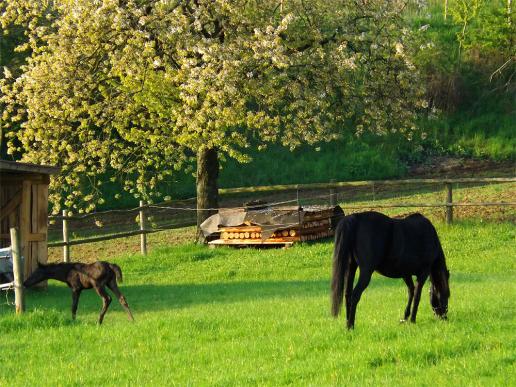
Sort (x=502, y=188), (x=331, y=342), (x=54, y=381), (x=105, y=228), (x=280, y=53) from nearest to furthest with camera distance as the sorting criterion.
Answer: (x=54, y=381) → (x=331, y=342) → (x=280, y=53) → (x=502, y=188) → (x=105, y=228)

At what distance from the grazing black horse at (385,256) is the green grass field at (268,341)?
0.37 m

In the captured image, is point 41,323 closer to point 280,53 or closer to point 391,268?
point 391,268

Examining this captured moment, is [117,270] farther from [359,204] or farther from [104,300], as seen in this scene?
[359,204]

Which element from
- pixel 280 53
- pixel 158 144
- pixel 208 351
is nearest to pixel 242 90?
pixel 280 53

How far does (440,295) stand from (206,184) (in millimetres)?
16894

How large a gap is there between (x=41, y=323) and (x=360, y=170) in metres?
29.6

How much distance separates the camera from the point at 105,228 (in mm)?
35188

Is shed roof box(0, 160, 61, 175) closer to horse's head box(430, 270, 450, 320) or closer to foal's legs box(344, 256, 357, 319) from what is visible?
foal's legs box(344, 256, 357, 319)

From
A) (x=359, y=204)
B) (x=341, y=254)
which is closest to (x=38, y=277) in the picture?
(x=341, y=254)

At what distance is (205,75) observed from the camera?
24.4 metres

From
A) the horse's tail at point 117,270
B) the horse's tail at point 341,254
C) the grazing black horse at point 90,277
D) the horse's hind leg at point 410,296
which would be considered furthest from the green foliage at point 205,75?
the horse's tail at point 341,254

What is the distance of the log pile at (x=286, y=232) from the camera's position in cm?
2738

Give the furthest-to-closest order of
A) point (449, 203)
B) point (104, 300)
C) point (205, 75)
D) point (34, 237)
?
point (449, 203) → point (205, 75) → point (34, 237) → point (104, 300)

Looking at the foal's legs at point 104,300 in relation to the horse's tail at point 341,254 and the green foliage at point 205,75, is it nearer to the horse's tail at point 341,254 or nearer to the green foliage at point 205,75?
the horse's tail at point 341,254
